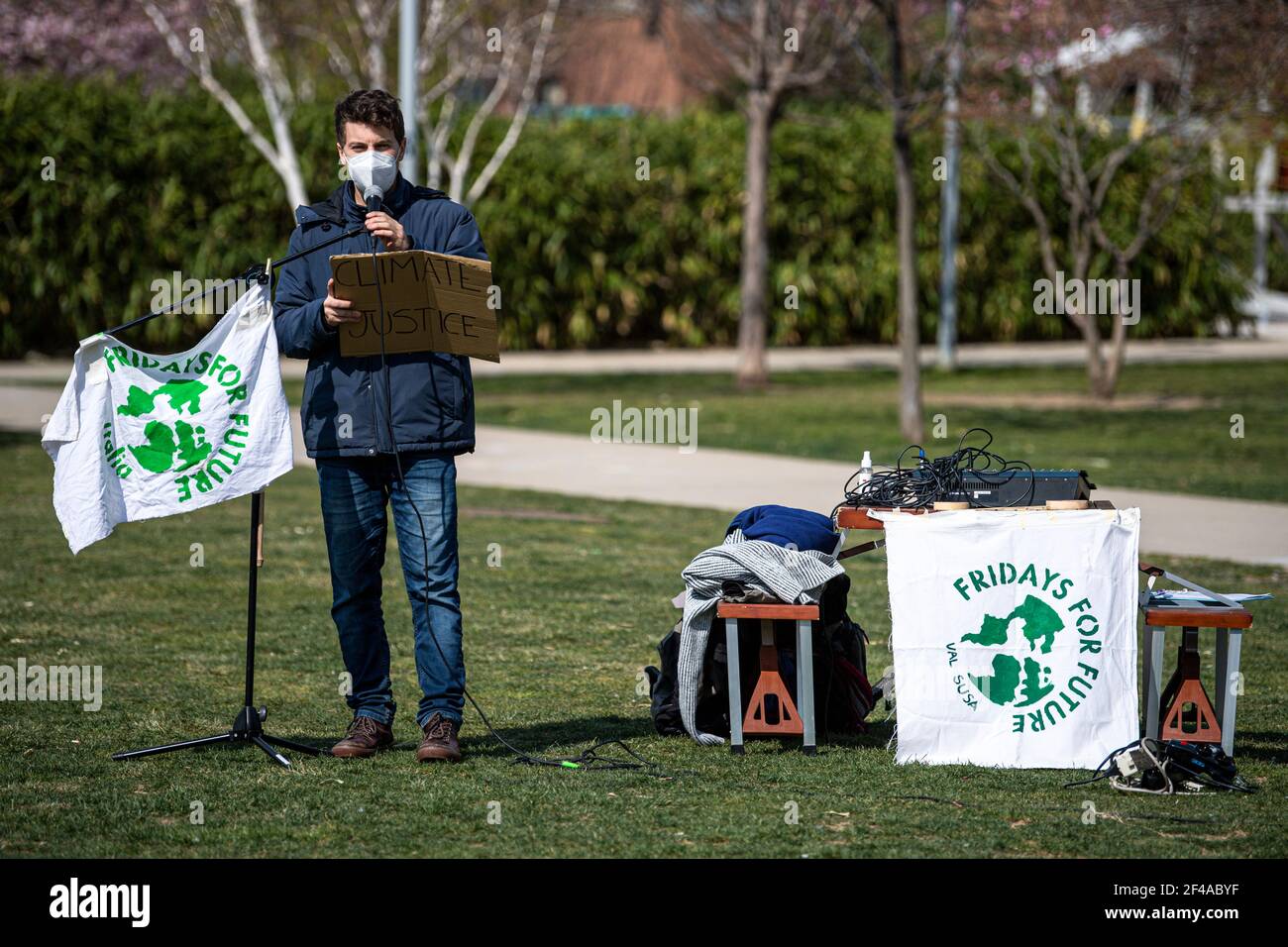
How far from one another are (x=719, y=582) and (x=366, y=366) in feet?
4.55

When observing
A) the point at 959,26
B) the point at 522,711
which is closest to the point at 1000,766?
the point at 522,711

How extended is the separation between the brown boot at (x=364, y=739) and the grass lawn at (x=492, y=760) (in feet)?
0.13

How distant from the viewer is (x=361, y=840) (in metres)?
4.74

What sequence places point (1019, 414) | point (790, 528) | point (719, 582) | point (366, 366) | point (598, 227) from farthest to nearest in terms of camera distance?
1. point (598, 227)
2. point (1019, 414)
3. point (790, 528)
4. point (719, 582)
5. point (366, 366)

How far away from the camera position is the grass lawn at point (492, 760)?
479 cm

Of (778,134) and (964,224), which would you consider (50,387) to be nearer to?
(778,134)

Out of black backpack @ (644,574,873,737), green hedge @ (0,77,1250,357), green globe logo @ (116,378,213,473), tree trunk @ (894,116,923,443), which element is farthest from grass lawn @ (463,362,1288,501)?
green globe logo @ (116,378,213,473)

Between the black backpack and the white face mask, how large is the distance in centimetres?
185

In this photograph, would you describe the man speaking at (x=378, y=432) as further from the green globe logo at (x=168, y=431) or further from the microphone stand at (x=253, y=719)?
the green globe logo at (x=168, y=431)

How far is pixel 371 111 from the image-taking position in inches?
210

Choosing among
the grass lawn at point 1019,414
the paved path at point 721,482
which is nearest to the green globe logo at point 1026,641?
the paved path at point 721,482

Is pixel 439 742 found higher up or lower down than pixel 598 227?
lower down

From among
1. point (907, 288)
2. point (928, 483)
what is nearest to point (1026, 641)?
point (928, 483)

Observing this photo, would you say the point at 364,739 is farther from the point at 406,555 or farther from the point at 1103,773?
the point at 1103,773
